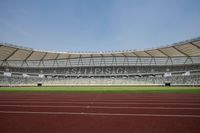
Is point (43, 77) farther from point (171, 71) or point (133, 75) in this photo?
point (171, 71)

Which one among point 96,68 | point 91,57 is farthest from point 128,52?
point 96,68

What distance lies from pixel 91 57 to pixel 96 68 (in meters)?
5.10

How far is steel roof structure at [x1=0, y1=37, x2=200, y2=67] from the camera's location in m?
44.4

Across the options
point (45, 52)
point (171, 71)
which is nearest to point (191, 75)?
point (171, 71)

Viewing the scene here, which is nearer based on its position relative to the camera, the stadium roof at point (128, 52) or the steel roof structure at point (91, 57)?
the stadium roof at point (128, 52)

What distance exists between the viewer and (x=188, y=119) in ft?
20.0

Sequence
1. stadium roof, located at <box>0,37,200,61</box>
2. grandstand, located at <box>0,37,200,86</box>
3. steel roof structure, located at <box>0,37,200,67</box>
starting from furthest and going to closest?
grandstand, located at <box>0,37,200,86</box>, steel roof structure, located at <box>0,37,200,67</box>, stadium roof, located at <box>0,37,200,61</box>

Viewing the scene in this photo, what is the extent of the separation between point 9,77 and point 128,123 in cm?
5546

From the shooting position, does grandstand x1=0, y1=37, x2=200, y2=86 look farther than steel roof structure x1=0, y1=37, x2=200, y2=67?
Yes

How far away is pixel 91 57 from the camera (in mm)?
55219

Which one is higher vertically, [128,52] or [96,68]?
[128,52]

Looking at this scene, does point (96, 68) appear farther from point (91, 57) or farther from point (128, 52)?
point (128, 52)

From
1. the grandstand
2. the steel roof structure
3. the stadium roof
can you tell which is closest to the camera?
the stadium roof

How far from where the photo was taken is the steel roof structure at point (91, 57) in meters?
44.4
